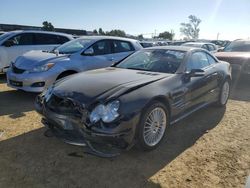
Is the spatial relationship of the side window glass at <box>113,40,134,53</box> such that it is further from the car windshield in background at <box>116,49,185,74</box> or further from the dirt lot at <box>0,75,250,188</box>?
the dirt lot at <box>0,75,250,188</box>

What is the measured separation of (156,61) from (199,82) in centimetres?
87

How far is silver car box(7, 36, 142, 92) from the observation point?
263 inches

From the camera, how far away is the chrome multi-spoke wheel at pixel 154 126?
395cm

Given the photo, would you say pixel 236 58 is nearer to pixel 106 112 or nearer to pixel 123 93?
pixel 123 93

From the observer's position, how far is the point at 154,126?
160 inches

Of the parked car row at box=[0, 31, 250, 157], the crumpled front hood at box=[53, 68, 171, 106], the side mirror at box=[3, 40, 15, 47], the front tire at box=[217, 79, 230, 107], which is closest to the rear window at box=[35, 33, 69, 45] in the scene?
the side mirror at box=[3, 40, 15, 47]

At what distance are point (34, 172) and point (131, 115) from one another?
140 centimetres

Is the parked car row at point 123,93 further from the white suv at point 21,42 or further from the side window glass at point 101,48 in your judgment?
the white suv at point 21,42

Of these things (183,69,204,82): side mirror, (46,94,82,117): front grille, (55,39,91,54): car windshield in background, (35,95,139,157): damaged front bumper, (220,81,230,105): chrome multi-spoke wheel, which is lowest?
(220,81,230,105): chrome multi-spoke wheel

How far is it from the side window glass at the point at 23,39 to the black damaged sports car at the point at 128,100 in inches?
228

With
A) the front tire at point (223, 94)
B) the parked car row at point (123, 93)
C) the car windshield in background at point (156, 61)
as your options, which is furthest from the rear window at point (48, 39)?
the front tire at point (223, 94)

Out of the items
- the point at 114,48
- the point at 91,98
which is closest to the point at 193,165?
the point at 91,98

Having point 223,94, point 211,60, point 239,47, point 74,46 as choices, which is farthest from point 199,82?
point 239,47

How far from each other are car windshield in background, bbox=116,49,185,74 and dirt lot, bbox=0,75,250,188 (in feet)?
3.69
